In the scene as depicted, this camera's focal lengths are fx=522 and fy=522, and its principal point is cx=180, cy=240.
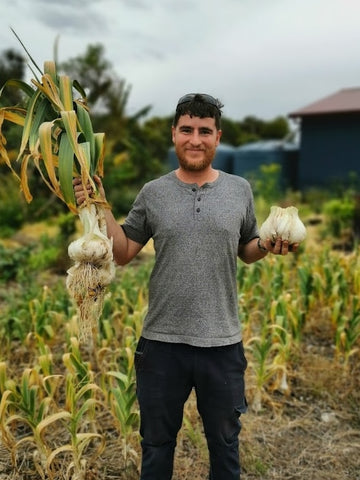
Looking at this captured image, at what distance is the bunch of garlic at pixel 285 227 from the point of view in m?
1.71

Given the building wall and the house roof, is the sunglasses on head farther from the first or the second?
the house roof

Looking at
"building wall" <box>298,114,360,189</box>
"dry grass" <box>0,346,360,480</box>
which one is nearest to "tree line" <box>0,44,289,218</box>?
"building wall" <box>298,114,360,189</box>

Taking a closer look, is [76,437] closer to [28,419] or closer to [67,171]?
[28,419]

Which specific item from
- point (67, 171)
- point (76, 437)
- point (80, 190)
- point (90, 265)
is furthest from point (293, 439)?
point (67, 171)

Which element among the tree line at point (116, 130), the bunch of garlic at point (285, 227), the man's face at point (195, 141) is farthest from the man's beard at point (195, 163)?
the tree line at point (116, 130)

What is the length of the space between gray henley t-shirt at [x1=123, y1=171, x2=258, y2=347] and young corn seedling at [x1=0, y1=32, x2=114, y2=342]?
21cm

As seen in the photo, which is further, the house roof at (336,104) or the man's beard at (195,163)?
the house roof at (336,104)

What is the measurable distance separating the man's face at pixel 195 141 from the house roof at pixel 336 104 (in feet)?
36.8

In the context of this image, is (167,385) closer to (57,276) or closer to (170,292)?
(170,292)

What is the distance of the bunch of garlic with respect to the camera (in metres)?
1.71

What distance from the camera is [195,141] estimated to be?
1754 mm

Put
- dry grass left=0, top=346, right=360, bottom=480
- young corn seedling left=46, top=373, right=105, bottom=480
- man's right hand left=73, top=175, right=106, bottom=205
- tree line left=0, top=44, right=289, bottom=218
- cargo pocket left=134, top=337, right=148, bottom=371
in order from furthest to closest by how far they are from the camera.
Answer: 1. tree line left=0, top=44, right=289, bottom=218
2. dry grass left=0, top=346, right=360, bottom=480
3. young corn seedling left=46, top=373, right=105, bottom=480
4. cargo pocket left=134, top=337, right=148, bottom=371
5. man's right hand left=73, top=175, right=106, bottom=205

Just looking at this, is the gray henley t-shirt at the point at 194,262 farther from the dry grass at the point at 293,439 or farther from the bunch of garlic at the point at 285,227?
the dry grass at the point at 293,439

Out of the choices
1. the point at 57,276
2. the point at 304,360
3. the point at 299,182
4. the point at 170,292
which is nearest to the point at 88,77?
the point at 299,182
